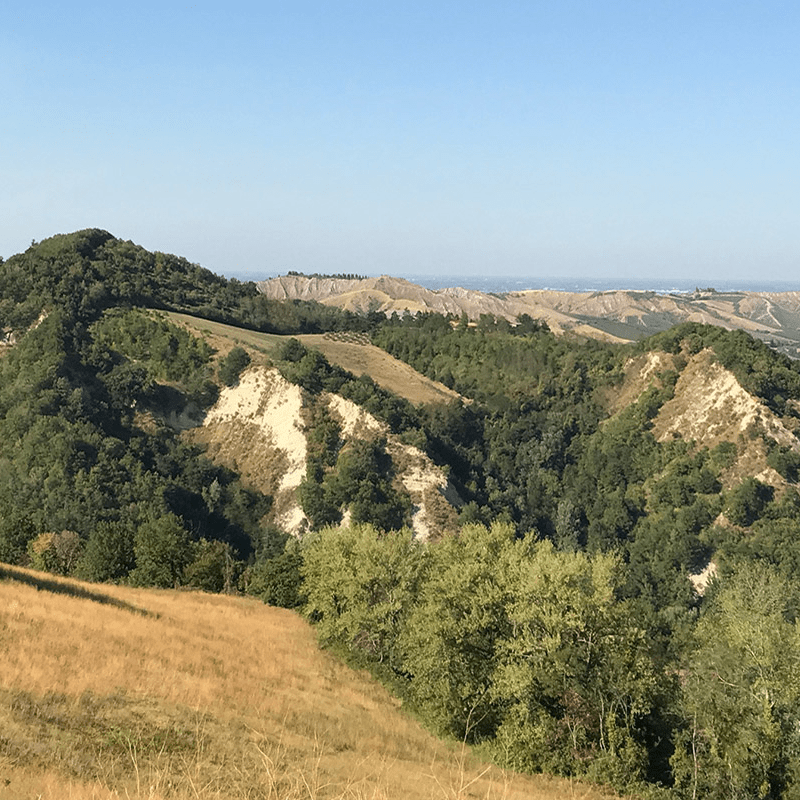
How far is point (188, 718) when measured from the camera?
22.7 metres

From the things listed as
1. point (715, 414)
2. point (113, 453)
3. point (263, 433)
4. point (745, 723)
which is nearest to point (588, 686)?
point (745, 723)

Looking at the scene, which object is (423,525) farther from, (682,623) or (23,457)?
(23,457)

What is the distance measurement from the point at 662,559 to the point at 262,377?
7963cm

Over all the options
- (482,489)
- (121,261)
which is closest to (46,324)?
(121,261)

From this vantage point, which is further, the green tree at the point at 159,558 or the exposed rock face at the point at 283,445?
the exposed rock face at the point at 283,445

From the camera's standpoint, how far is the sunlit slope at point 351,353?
504 ft

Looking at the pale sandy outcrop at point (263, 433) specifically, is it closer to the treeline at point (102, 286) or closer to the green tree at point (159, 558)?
the treeline at point (102, 286)

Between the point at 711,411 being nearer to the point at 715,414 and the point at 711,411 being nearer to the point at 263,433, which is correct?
the point at 715,414

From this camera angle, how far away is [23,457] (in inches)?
4432

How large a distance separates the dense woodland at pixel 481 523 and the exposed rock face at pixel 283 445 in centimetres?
308

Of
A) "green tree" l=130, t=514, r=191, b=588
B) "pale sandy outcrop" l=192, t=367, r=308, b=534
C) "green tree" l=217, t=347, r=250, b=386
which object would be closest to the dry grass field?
"green tree" l=130, t=514, r=191, b=588

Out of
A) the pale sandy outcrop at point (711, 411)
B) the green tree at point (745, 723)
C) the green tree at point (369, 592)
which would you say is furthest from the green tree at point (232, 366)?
the green tree at point (745, 723)

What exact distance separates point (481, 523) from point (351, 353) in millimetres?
114026

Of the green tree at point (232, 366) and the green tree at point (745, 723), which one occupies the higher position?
the green tree at point (232, 366)
